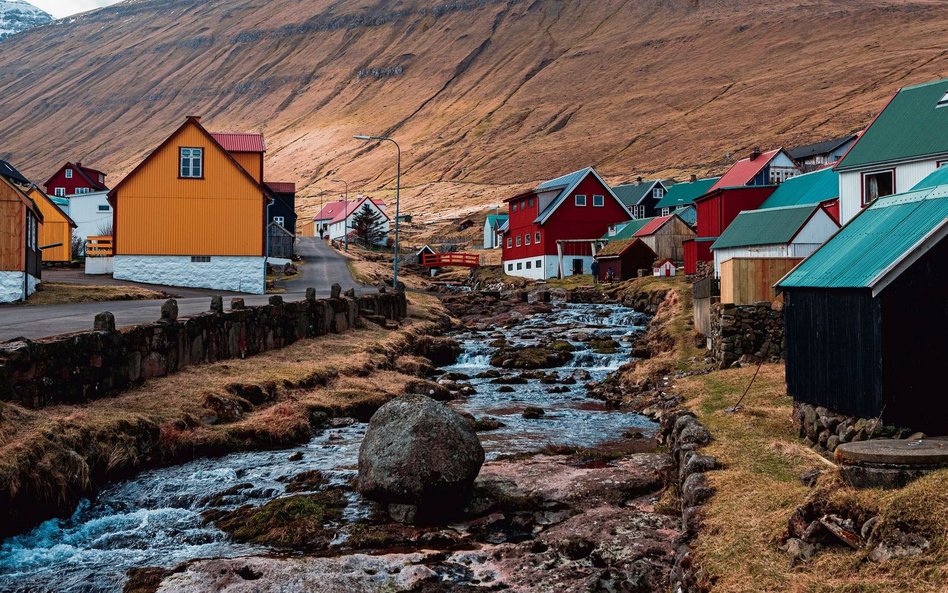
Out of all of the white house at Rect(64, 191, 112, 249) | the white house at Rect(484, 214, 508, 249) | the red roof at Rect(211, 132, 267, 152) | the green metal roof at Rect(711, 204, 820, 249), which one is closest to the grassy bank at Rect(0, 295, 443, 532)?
the green metal roof at Rect(711, 204, 820, 249)

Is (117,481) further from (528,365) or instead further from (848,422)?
(528,365)

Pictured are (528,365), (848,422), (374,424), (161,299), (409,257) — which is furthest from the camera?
(409,257)

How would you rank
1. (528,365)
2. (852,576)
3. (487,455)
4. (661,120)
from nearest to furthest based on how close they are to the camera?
1. (852,576)
2. (487,455)
3. (528,365)
4. (661,120)

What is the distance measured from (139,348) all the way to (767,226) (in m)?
33.9

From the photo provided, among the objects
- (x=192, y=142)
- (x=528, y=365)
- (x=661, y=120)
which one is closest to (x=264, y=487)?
(x=528, y=365)

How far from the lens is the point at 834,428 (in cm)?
1453

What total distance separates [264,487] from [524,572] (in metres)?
6.38

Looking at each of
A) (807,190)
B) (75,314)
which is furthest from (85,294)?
(807,190)

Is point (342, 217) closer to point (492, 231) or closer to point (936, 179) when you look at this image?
point (492, 231)

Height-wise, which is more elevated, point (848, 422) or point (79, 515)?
point (848, 422)

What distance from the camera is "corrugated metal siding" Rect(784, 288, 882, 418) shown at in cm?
1342

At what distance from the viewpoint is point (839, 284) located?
47.0 ft

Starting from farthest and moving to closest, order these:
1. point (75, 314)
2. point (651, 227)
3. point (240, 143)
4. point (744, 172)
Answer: point (651, 227) → point (744, 172) → point (240, 143) → point (75, 314)

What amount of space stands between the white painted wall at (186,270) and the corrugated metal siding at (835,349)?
3706 cm
